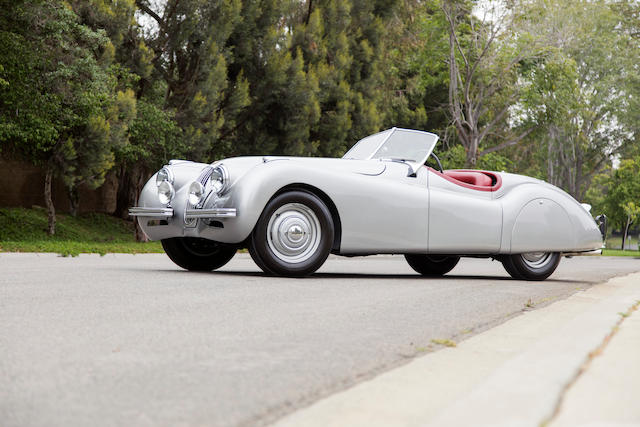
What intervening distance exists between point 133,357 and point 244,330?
0.97 meters

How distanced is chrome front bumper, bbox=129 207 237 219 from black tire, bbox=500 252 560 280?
11.2 ft

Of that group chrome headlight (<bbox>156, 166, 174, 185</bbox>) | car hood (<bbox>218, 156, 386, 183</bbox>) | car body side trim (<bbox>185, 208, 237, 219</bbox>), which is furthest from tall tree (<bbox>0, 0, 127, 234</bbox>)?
car body side trim (<bbox>185, 208, 237, 219</bbox>)

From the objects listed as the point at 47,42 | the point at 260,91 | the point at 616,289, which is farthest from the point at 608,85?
the point at 616,289

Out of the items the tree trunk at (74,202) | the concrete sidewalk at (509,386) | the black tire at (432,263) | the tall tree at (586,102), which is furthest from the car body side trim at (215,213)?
the tall tree at (586,102)

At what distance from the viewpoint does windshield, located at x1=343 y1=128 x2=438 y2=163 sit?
8.85m

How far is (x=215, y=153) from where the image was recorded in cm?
2623

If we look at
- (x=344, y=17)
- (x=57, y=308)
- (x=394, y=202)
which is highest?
(x=344, y=17)

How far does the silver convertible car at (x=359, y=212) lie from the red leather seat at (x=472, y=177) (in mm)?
12

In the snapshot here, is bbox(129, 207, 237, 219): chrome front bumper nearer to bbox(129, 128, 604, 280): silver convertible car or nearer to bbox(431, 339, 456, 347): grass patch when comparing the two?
bbox(129, 128, 604, 280): silver convertible car

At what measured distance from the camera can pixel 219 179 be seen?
791 cm

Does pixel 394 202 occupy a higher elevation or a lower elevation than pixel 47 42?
lower

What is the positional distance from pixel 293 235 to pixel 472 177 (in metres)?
2.52

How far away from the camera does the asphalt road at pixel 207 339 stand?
3004mm

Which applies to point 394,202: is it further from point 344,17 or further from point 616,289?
point 344,17
